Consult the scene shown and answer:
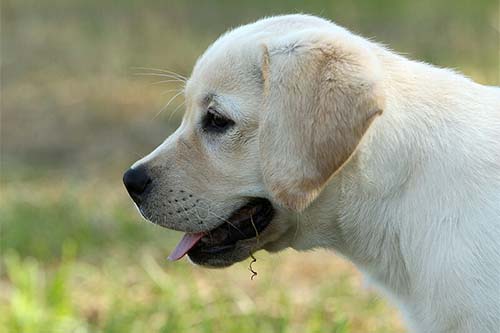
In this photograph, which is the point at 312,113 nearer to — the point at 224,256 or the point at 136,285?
the point at 224,256

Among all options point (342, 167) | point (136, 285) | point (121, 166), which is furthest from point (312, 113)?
point (121, 166)

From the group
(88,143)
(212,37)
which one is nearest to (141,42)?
(212,37)

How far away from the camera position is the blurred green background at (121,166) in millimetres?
5066

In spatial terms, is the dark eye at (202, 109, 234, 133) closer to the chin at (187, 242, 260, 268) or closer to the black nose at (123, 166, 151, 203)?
the black nose at (123, 166, 151, 203)

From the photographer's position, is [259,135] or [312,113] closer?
[312,113]

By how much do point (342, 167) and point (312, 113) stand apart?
21 cm

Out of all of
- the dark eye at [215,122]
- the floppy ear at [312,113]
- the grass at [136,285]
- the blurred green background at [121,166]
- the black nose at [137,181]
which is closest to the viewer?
the floppy ear at [312,113]

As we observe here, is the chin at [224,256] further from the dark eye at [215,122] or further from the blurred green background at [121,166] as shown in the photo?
the blurred green background at [121,166]

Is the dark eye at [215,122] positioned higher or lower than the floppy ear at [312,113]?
lower

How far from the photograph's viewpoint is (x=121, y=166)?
823cm

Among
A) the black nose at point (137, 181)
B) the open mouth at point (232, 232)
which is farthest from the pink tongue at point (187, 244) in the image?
the black nose at point (137, 181)

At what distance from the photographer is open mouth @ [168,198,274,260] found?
3703 millimetres

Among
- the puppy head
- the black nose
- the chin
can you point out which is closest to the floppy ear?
the puppy head

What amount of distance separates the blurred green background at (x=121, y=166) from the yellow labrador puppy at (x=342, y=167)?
100 cm
